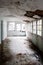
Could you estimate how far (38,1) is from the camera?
3580 mm

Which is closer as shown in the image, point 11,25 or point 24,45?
point 24,45

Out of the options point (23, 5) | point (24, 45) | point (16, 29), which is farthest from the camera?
point (16, 29)

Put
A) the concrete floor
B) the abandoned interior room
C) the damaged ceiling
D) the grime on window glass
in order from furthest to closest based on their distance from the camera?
the grime on window glass → the concrete floor → the abandoned interior room → the damaged ceiling

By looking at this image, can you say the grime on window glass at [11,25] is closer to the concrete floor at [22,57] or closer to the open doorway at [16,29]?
the open doorway at [16,29]

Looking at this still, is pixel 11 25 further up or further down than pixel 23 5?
further down

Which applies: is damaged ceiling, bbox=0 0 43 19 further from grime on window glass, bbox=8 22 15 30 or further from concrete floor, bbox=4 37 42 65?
grime on window glass, bbox=8 22 15 30

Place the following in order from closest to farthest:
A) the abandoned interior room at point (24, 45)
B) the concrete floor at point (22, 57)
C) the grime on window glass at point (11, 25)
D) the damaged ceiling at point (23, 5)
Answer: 1. the damaged ceiling at point (23, 5)
2. the abandoned interior room at point (24, 45)
3. the concrete floor at point (22, 57)
4. the grime on window glass at point (11, 25)

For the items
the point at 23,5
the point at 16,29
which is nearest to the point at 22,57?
the point at 23,5

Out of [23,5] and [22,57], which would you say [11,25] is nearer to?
[22,57]

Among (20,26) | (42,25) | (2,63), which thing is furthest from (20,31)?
(2,63)

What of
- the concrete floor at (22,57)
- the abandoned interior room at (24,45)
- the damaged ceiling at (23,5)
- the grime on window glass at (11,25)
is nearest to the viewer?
the damaged ceiling at (23,5)

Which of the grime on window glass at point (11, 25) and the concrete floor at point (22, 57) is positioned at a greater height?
the grime on window glass at point (11, 25)

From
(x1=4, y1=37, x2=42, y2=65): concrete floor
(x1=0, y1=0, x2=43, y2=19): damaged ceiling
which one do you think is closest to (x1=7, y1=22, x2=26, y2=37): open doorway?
(x1=4, y1=37, x2=42, y2=65): concrete floor

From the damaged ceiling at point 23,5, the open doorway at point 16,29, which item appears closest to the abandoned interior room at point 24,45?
the damaged ceiling at point 23,5
